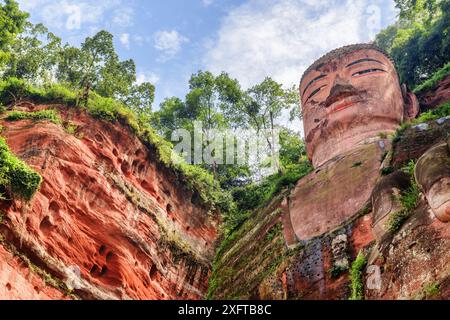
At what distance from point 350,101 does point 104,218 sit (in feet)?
31.2

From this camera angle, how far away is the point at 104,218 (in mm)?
16109

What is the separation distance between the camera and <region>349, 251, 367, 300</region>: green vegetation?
11398 mm

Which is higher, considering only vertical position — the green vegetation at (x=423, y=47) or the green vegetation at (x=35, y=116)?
the green vegetation at (x=423, y=47)

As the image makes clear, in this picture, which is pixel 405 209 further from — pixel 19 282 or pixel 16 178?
pixel 16 178

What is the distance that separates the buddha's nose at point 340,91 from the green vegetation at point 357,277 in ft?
27.2

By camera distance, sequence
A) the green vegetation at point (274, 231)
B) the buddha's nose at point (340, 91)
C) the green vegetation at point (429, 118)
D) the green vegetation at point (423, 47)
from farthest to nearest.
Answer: the green vegetation at point (423, 47), the buddha's nose at point (340, 91), the green vegetation at point (274, 231), the green vegetation at point (429, 118)

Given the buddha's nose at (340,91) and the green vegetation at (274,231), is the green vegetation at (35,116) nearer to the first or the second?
the green vegetation at (274,231)

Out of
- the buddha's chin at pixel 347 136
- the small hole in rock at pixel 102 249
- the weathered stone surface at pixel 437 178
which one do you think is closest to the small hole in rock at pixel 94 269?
the small hole in rock at pixel 102 249

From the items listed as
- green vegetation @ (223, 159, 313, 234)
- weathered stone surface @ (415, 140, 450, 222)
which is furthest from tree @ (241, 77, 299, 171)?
weathered stone surface @ (415, 140, 450, 222)

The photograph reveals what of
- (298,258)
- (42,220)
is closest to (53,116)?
(42,220)

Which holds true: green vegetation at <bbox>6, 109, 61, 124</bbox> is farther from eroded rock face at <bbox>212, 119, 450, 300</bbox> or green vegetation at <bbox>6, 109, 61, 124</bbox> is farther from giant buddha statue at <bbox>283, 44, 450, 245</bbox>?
giant buddha statue at <bbox>283, 44, 450, 245</bbox>

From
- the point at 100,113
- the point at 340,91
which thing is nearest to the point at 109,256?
the point at 100,113

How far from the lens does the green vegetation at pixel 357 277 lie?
11398mm
